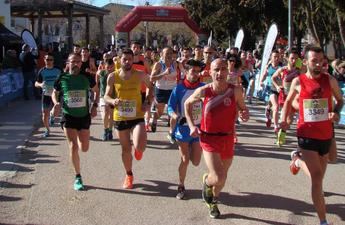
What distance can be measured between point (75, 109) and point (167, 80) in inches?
165

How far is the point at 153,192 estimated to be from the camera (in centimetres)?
712

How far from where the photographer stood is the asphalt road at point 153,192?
606 centimetres

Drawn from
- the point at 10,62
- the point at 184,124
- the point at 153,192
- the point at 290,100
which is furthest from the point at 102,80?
the point at 10,62

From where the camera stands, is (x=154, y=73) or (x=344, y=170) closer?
(x=344, y=170)

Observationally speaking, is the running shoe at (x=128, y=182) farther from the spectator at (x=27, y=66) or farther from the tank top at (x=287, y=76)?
the spectator at (x=27, y=66)

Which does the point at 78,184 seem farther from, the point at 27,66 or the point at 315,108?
the point at 27,66

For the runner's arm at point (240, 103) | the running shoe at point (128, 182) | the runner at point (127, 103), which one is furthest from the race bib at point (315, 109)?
the running shoe at point (128, 182)

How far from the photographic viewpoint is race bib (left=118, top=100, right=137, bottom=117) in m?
7.15

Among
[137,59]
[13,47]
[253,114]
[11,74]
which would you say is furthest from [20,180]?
[13,47]

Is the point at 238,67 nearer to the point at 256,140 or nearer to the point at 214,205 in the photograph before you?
the point at 256,140

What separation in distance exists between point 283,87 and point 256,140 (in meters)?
1.26

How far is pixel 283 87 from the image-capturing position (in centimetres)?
1062

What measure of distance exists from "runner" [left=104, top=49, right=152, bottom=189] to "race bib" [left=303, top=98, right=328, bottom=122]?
7.63 ft

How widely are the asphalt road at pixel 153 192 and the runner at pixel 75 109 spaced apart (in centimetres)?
50
